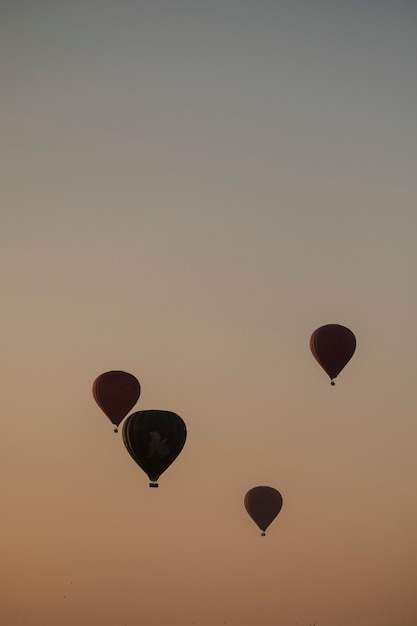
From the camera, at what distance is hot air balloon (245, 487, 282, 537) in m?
33.4

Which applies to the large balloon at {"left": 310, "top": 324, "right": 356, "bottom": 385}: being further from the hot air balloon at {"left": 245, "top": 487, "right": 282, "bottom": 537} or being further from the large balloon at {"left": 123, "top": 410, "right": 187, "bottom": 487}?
the hot air balloon at {"left": 245, "top": 487, "right": 282, "bottom": 537}

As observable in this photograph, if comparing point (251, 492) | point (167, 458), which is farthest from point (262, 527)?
point (167, 458)

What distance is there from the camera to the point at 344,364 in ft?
96.6

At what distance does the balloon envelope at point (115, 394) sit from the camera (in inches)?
1159

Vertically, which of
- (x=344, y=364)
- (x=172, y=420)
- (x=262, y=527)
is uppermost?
(x=344, y=364)

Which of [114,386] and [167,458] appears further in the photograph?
[114,386]

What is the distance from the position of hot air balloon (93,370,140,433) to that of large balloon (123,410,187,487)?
1521mm

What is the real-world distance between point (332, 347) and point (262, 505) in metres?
7.53

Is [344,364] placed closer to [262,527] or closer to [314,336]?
[314,336]

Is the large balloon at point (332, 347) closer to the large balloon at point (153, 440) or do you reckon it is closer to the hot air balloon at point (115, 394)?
the large balloon at point (153, 440)

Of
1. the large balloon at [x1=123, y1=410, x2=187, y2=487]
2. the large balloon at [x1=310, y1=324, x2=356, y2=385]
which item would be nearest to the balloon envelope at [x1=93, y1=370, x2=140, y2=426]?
the large balloon at [x1=123, y1=410, x2=187, y2=487]

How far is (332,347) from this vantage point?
95.1ft

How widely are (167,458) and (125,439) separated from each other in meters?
1.35

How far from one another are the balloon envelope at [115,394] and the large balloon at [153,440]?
1528mm
